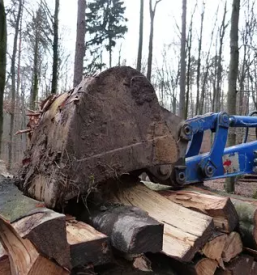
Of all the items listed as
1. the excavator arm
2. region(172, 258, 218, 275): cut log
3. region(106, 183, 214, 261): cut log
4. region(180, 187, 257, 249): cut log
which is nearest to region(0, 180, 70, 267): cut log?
region(106, 183, 214, 261): cut log

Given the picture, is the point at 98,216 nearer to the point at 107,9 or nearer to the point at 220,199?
the point at 220,199

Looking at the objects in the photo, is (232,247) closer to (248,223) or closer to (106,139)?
(248,223)

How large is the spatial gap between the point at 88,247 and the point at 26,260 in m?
0.36

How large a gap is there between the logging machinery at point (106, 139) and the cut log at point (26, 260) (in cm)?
39

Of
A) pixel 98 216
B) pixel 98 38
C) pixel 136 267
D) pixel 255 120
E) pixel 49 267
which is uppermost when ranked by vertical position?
pixel 98 38

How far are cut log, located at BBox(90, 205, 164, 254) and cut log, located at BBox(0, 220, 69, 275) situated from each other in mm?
369

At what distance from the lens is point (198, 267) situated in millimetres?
2627

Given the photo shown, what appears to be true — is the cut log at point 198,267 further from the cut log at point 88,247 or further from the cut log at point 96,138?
the cut log at point 96,138

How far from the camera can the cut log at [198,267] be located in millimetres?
2607

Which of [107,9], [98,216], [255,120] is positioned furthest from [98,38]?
[98,216]

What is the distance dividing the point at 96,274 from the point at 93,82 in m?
1.39

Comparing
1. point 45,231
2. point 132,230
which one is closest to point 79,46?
point 132,230

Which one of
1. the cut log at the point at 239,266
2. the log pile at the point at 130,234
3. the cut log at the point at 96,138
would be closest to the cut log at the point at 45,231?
the log pile at the point at 130,234

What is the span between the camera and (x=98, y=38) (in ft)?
75.9
